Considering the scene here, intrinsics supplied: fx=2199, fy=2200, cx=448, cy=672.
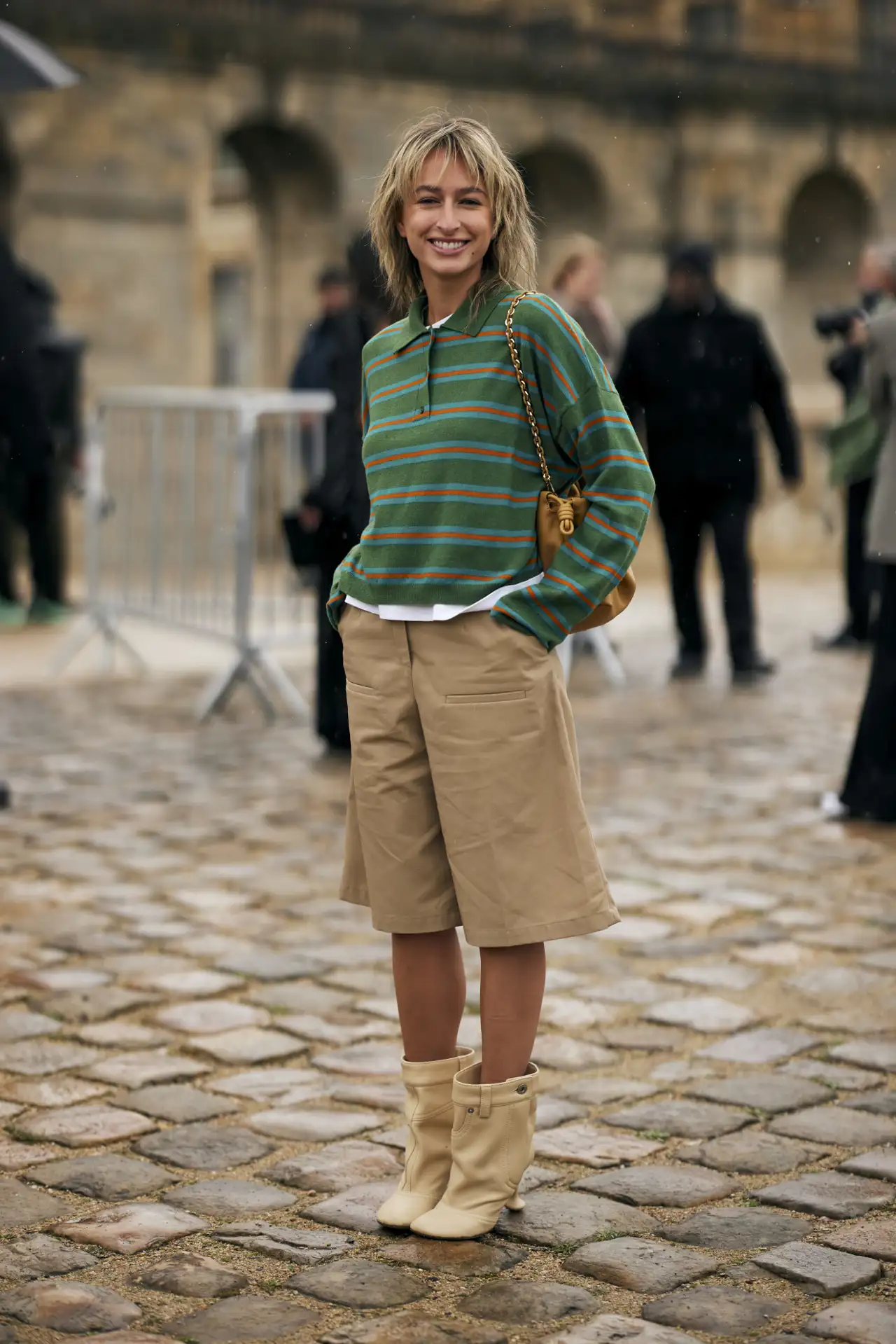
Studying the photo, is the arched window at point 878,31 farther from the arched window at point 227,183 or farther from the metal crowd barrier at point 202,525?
the metal crowd barrier at point 202,525

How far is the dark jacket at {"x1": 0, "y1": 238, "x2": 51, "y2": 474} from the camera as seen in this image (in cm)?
736

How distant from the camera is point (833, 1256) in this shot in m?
3.39

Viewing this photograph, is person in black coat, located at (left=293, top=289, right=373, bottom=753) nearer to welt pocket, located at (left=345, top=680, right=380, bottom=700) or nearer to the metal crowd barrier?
the metal crowd barrier

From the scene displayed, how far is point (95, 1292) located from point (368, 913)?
2740 millimetres

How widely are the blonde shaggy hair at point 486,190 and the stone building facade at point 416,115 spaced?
16376mm

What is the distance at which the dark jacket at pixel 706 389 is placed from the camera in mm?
10648

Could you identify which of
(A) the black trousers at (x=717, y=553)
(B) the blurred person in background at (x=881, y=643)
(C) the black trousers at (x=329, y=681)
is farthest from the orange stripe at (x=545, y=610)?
(A) the black trousers at (x=717, y=553)

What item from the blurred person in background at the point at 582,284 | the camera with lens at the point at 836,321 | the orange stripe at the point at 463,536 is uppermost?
the blurred person in background at the point at 582,284

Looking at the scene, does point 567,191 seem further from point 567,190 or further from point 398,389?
point 398,389

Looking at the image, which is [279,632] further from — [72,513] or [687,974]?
[72,513]

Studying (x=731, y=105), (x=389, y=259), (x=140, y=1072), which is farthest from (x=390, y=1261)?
(x=731, y=105)

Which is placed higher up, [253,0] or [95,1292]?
[253,0]

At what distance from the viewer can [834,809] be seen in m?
7.43

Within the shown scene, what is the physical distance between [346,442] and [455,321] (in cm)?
438
